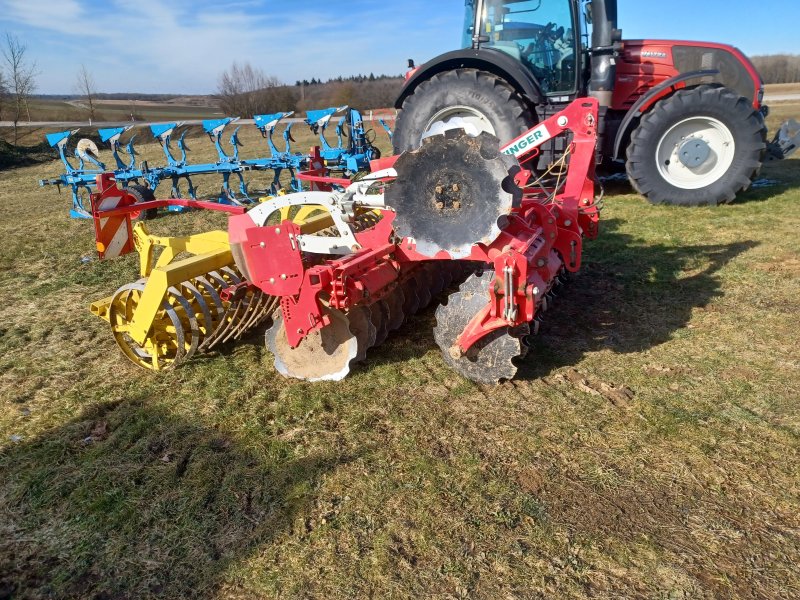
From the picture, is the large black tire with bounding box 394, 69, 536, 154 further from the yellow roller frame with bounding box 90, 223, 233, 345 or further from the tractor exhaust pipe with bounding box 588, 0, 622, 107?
the yellow roller frame with bounding box 90, 223, 233, 345

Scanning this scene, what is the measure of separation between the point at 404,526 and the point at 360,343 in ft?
4.59

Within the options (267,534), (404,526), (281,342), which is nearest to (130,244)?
(281,342)

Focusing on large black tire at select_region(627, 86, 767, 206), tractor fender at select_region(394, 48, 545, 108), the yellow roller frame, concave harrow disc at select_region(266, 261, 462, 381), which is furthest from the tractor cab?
the yellow roller frame

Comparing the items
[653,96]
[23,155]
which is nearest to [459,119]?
[653,96]

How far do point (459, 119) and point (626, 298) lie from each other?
3.13 meters

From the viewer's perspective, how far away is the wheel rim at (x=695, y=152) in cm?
681

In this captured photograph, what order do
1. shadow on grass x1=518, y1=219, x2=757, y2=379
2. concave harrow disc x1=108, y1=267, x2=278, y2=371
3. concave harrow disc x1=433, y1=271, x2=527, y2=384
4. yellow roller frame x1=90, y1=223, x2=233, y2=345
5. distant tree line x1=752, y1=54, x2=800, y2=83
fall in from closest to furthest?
concave harrow disc x1=433, y1=271, x2=527, y2=384 < yellow roller frame x1=90, y1=223, x2=233, y2=345 < concave harrow disc x1=108, y1=267, x2=278, y2=371 < shadow on grass x1=518, y1=219, x2=757, y2=379 < distant tree line x1=752, y1=54, x2=800, y2=83

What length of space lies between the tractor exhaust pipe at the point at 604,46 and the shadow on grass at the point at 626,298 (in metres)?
1.92

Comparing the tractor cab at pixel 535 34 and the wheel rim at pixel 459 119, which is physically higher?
the tractor cab at pixel 535 34

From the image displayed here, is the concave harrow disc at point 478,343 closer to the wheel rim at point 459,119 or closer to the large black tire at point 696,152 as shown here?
the wheel rim at point 459,119

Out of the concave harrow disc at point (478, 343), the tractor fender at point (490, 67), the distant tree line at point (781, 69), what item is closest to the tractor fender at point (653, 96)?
the tractor fender at point (490, 67)

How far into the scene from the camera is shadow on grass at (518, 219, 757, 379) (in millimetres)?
3861

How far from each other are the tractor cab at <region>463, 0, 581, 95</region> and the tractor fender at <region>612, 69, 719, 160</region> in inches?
28.1

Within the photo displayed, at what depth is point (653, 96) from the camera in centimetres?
674
